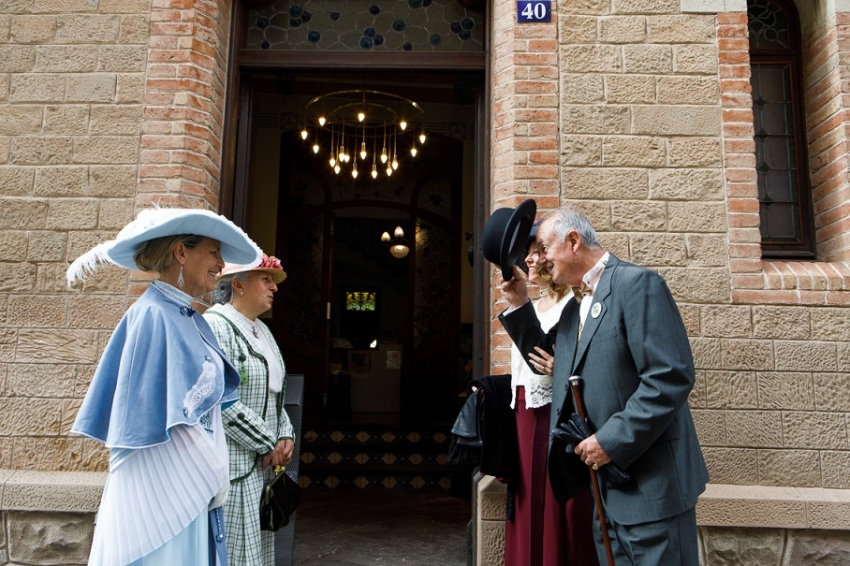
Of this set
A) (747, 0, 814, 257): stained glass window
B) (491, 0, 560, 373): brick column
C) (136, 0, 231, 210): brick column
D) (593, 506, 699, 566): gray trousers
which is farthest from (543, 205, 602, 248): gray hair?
(136, 0, 231, 210): brick column

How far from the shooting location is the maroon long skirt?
297cm

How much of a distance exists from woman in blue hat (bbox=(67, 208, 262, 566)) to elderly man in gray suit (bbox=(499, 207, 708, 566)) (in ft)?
4.26

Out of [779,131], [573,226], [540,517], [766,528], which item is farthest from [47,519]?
[779,131]

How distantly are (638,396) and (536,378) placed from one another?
0.86 meters

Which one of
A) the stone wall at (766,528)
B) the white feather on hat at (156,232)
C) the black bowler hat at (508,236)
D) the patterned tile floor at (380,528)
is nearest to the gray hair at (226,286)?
the white feather on hat at (156,232)

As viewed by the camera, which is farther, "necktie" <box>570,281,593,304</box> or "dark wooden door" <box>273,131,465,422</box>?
"dark wooden door" <box>273,131,465,422</box>

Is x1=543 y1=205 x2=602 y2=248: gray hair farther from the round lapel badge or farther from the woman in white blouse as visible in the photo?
the round lapel badge

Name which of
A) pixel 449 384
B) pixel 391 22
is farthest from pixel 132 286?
pixel 449 384

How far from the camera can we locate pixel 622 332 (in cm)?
250

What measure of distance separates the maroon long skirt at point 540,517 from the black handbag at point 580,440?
0.52m

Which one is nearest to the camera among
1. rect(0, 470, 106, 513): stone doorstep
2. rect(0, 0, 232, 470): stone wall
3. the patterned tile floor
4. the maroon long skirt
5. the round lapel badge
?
the round lapel badge

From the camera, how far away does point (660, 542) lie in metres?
2.33

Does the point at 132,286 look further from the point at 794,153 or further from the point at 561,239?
the point at 794,153

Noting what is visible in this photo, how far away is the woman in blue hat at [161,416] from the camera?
2.23 m
